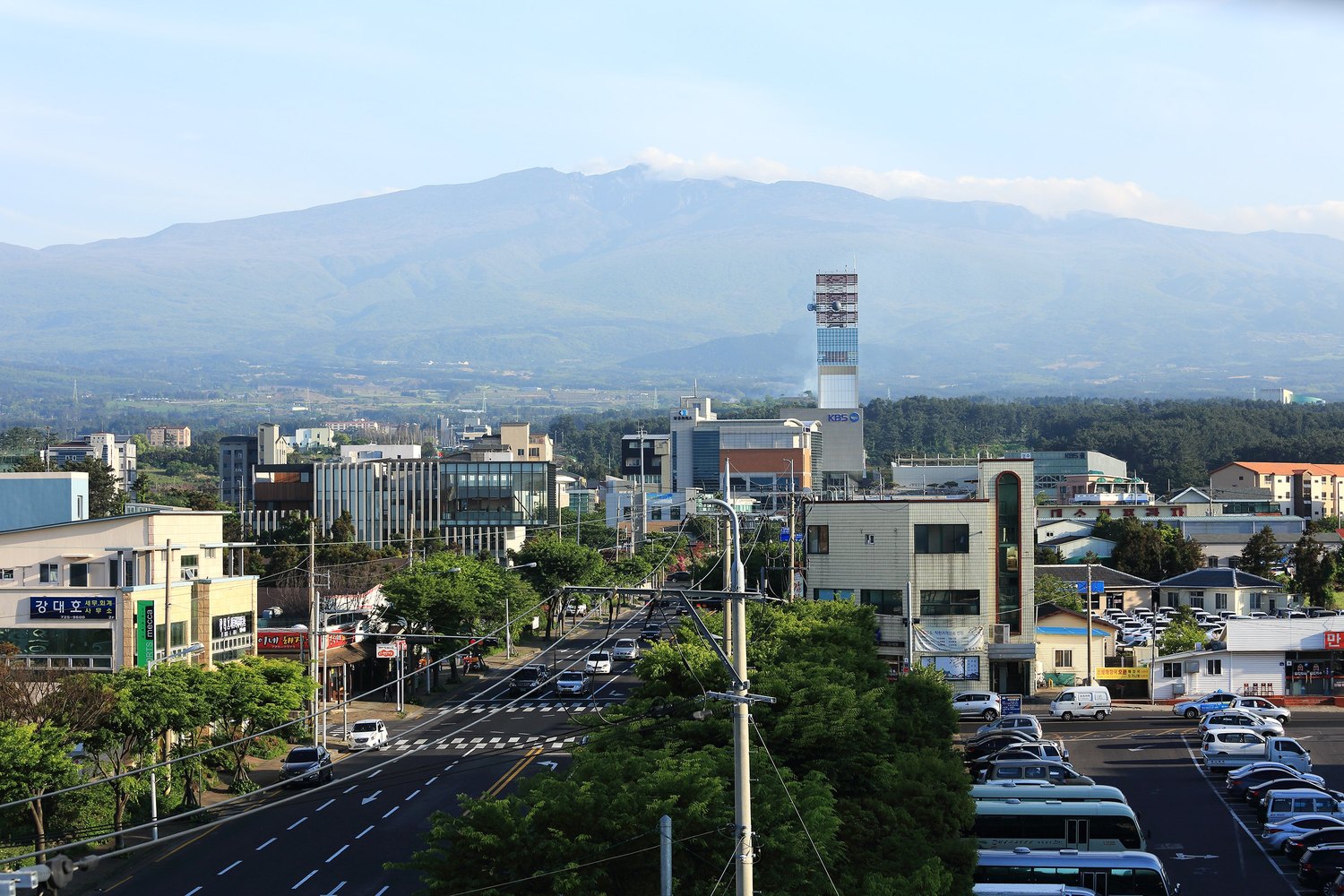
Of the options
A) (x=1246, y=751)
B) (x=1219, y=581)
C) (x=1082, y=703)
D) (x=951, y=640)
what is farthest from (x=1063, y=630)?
(x=1219, y=581)

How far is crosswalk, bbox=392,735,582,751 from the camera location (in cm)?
4188

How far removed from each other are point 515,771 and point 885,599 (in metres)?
15.0

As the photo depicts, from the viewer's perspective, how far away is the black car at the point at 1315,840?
28.6 m

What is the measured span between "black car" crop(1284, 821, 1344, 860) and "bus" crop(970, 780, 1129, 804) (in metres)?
3.13

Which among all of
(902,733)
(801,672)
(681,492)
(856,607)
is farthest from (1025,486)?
(681,492)

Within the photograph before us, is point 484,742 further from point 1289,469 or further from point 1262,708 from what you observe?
point 1289,469

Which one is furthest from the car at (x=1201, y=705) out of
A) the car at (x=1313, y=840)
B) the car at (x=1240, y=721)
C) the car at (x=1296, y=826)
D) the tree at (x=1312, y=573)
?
the tree at (x=1312, y=573)

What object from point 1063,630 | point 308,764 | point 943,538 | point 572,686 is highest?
point 943,538

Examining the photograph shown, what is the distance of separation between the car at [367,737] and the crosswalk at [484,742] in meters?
0.55

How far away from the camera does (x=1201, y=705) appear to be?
155 ft

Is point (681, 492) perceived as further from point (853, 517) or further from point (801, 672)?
point (801, 672)

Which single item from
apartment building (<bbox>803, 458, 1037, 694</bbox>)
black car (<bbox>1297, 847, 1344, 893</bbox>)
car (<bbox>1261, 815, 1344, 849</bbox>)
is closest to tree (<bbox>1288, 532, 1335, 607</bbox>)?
apartment building (<bbox>803, 458, 1037, 694</bbox>)

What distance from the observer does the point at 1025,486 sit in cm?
4928

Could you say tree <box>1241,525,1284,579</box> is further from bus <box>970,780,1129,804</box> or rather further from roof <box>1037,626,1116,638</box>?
bus <box>970,780,1129,804</box>
